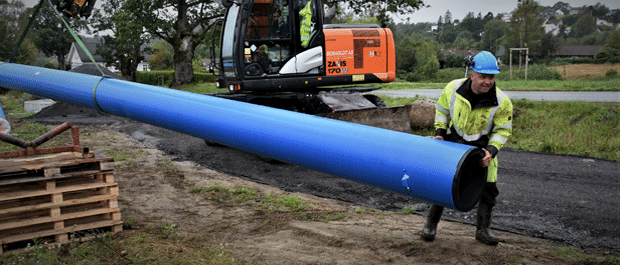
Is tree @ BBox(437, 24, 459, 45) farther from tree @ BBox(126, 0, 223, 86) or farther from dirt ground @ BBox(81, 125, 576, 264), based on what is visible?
dirt ground @ BBox(81, 125, 576, 264)

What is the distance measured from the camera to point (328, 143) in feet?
11.0

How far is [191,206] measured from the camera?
6.02m

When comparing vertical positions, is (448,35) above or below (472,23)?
below

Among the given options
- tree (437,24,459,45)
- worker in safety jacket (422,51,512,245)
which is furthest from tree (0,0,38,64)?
tree (437,24,459,45)

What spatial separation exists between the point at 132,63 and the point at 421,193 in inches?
1278

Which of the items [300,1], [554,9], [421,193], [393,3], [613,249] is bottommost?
[613,249]

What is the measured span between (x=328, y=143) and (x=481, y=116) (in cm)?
162

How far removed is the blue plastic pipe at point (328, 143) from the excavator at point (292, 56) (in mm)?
4003

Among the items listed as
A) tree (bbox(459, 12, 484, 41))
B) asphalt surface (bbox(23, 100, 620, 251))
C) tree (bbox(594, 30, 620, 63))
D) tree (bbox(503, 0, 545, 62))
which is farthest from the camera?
tree (bbox(459, 12, 484, 41))

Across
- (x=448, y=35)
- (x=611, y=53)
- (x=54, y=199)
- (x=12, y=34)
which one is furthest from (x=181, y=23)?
(x=448, y=35)

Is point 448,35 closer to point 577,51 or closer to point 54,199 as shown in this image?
point 577,51

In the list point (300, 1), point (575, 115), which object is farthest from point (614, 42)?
point (300, 1)

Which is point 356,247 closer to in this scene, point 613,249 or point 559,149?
point 613,249

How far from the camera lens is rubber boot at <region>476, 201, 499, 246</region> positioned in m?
4.45
